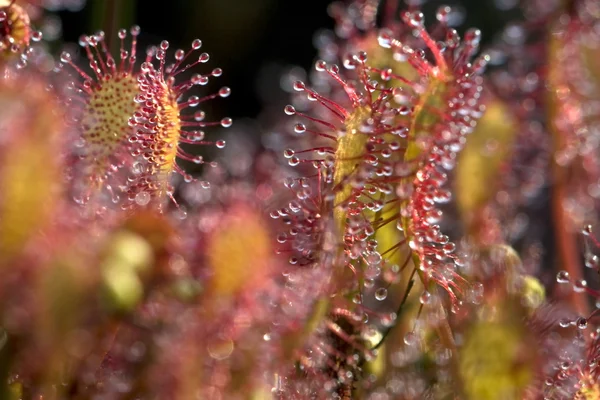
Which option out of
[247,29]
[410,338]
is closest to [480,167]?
[410,338]

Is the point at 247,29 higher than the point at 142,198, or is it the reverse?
the point at 142,198

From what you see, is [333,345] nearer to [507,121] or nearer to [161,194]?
[161,194]

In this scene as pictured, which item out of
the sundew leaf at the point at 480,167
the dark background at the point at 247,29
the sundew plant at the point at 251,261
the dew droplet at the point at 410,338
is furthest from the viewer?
the dark background at the point at 247,29

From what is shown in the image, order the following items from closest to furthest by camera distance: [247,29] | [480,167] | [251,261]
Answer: [251,261], [480,167], [247,29]

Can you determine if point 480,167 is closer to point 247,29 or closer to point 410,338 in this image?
point 410,338

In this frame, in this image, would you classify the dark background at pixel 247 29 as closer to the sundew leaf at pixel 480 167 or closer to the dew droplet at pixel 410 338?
the sundew leaf at pixel 480 167

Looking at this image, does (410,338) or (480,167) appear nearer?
(410,338)

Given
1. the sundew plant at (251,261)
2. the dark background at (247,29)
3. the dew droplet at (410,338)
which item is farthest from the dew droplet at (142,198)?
the dark background at (247,29)

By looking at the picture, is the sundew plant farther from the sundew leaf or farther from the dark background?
the dark background

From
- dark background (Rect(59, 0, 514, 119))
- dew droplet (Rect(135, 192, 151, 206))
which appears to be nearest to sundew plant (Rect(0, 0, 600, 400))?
dew droplet (Rect(135, 192, 151, 206))

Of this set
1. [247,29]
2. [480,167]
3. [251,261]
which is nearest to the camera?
[251,261]
